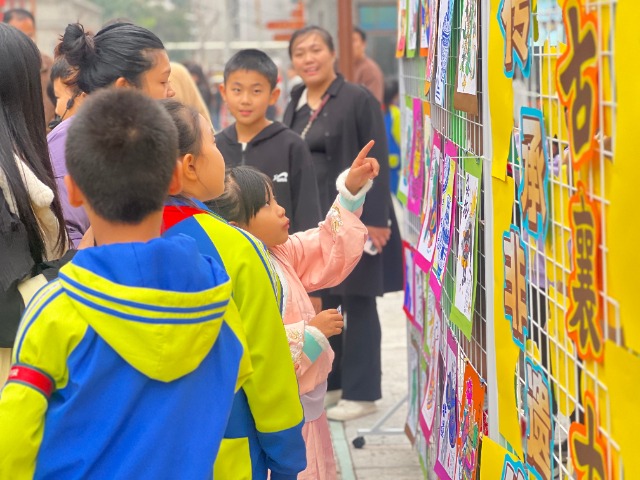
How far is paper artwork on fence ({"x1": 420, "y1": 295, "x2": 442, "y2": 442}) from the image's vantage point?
3.95 m

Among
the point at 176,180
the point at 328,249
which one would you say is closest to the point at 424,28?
the point at 328,249

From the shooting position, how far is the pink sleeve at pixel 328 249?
3480 mm

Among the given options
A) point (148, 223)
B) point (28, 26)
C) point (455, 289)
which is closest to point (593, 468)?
point (148, 223)

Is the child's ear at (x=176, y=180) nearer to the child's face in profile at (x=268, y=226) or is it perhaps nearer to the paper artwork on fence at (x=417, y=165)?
the child's face in profile at (x=268, y=226)

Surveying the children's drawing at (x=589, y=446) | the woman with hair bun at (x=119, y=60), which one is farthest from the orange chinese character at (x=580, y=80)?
the woman with hair bun at (x=119, y=60)

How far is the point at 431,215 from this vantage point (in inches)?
150

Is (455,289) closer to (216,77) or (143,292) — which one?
(143,292)

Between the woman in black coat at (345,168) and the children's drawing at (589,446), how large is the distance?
3670mm

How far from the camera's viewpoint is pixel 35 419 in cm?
205

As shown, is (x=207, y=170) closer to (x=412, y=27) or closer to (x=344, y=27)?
(x=412, y=27)

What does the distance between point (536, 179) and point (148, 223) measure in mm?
799

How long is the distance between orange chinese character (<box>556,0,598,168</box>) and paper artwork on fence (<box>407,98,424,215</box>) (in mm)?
2430

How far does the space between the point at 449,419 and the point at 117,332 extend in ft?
5.84

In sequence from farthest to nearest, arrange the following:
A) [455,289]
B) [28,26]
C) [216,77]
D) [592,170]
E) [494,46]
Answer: [216,77] < [28,26] < [455,289] < [494,46] < [592,170]
